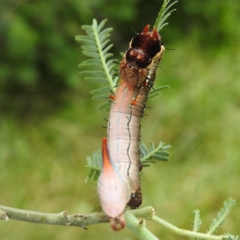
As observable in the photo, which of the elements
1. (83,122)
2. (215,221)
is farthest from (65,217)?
(83,122)

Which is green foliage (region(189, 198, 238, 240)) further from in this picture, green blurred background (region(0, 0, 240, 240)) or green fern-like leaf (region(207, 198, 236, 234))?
green blurred background (region(0, 0, 240, 240))

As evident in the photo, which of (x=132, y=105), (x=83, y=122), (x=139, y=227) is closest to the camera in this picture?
(x=139, y=227)

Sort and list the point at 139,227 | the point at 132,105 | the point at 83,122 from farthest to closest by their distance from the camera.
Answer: the point at 83,122 → the point at 132,105 → the point at 139,227

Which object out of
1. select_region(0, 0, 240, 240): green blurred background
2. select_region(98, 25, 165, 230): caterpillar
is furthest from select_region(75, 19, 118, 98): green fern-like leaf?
select_region(0, 0, 240, 240): green blurred background

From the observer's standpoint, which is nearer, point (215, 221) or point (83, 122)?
point (215, 221)

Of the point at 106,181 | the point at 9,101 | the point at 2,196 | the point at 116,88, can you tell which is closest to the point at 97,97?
the point at 116,88

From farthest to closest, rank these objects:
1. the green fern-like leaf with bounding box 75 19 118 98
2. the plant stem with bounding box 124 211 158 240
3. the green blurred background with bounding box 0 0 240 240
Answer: the green blurred background with bounding box 0 0 240 240
the green fern-like leaf with bounding box 75 19 118 98
the plant stem with bounding box 124 211 158 240

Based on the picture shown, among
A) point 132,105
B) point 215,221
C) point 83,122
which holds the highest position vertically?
point 132,105

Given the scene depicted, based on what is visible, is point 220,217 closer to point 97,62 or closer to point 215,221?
point 215,221

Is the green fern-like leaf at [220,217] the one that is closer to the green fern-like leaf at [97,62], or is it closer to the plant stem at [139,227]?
the plant stem at [139,227]

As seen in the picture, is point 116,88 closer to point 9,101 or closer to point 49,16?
point 49,16
